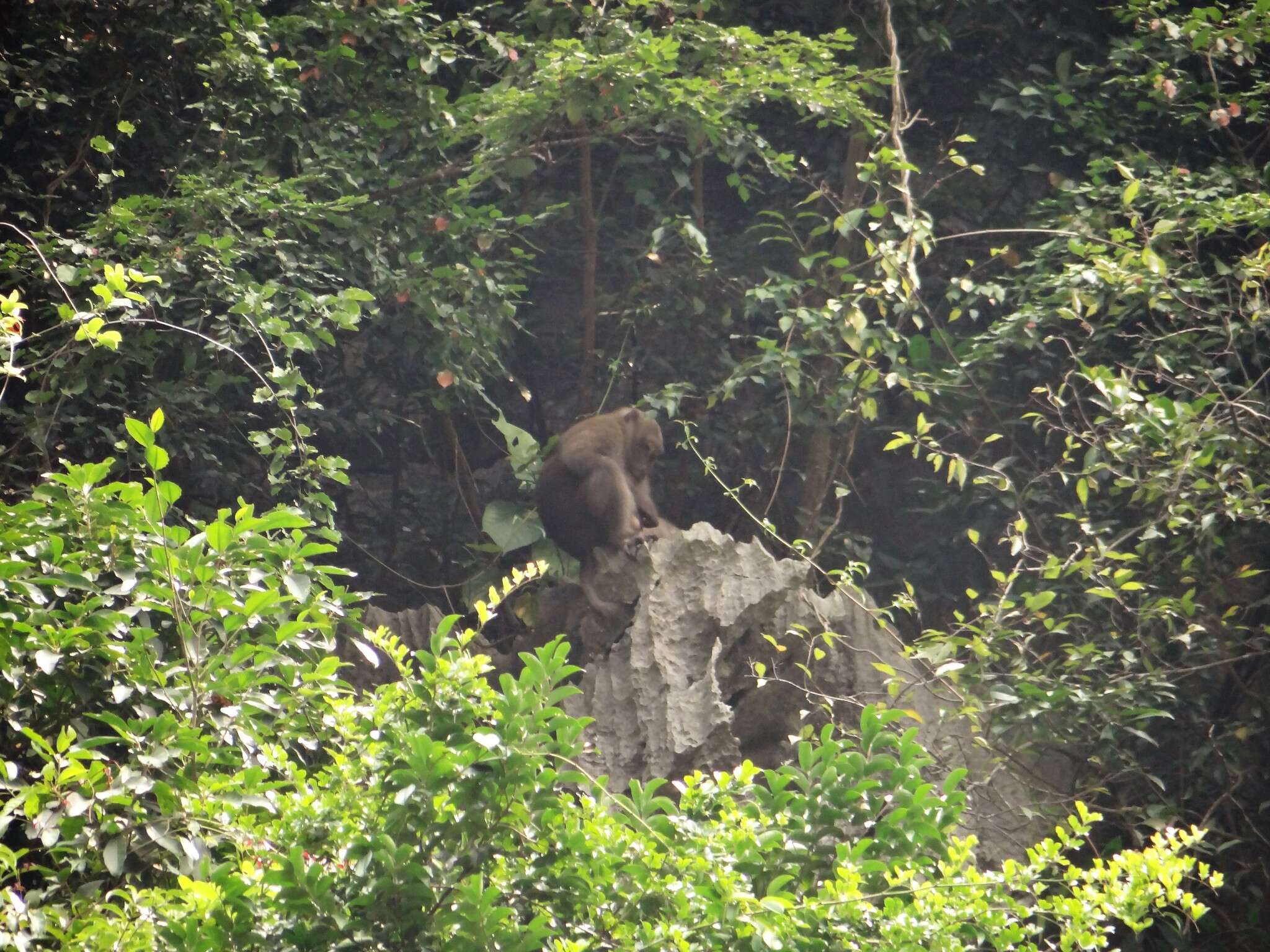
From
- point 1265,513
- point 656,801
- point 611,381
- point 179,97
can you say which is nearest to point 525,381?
point 611,381

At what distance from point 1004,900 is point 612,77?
4.06 metres

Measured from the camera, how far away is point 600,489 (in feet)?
18.1

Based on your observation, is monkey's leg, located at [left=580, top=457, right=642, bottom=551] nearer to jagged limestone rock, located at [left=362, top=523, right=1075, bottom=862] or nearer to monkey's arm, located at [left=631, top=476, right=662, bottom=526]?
monkey's arm, located at [left=631, top=476, right=662, bottom=526]

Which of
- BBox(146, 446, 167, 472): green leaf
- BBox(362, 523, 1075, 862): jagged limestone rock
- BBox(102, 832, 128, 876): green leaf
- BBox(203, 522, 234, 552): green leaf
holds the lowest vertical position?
BBox(362, 523, 1075, 862): jagged limestone rock

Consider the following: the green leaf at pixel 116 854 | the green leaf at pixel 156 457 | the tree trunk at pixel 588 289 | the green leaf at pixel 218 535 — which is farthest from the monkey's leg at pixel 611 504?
the green leaf at pixel 116 854

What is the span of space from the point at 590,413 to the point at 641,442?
1.01m

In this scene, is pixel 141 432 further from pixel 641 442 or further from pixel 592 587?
pixel 641 442

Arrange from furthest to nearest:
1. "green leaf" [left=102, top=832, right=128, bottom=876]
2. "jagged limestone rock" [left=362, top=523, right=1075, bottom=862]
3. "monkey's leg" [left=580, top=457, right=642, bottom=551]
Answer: "monkey's leg" [left=580, top=457, right=642, bottom=551] → "jagged limestone rock" [left=362, top=523, right=1075, bottom=862] → "green leaf" [left=102, top=832, right=128, bottom=876]

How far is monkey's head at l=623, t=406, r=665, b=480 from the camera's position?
5934mm

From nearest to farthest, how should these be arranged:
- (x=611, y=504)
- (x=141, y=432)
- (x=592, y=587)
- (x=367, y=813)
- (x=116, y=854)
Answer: (x=367, y=813)
(x=116, y=854)
(x=141, y=432)
(x=592, y=587)
(x=611, y=504)

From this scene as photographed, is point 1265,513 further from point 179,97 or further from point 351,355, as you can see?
point 179,97

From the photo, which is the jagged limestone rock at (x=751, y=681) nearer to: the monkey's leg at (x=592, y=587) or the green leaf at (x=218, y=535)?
the monkey's leg at (x=592, y=587)

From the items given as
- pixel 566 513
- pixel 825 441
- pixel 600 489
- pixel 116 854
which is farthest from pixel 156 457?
pixel 825 441

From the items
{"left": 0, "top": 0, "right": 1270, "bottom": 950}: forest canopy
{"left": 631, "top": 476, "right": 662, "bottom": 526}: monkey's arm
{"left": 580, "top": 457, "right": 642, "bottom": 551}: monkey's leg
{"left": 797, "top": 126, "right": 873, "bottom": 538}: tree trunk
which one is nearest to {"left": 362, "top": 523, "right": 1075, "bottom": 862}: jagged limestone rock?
{"left": 0, "top": 0, "right": 1270, "bottom": 950}: forest canopy
